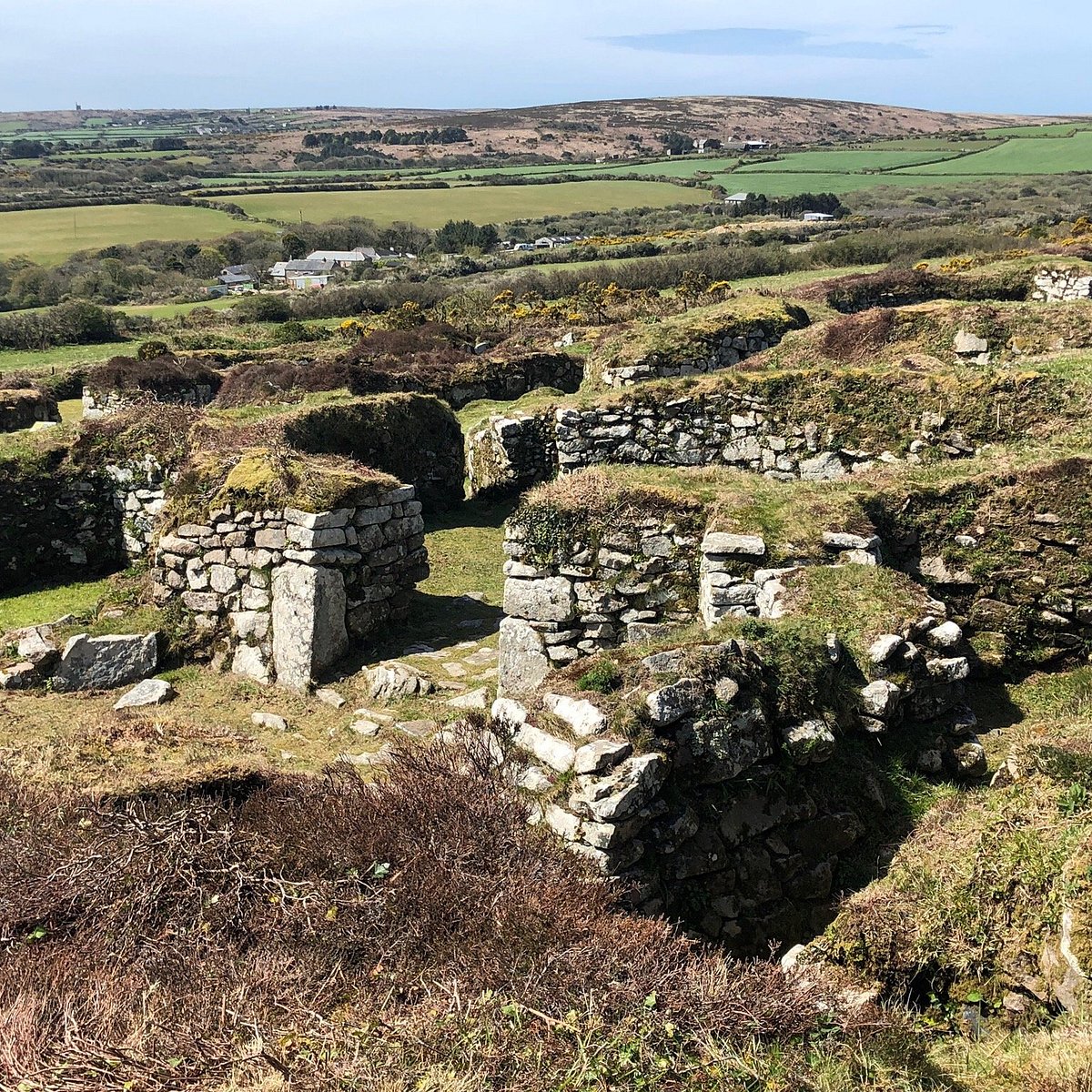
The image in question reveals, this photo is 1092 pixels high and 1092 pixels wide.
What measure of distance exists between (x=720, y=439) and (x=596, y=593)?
5865 mm

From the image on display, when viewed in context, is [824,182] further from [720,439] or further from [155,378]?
[720,439]

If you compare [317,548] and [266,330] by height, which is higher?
[266,330]

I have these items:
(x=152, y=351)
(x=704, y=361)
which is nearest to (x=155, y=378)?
(x=152, y=351)

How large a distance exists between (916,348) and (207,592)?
1305 cm

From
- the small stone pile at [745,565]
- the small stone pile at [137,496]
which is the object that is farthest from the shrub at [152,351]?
the small stone pile at [745,565]

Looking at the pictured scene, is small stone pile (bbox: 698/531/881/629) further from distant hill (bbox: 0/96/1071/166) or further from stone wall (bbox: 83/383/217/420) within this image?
distant hill (bbox: 0/96/1071/166)

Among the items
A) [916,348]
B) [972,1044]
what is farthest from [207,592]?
[916,348]

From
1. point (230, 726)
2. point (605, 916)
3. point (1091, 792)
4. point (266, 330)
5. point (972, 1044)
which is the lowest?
point (230, 726)

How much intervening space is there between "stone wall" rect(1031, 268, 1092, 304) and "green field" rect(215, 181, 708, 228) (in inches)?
3139

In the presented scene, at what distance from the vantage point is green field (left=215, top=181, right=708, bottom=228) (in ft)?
327

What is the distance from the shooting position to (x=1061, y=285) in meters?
21.7

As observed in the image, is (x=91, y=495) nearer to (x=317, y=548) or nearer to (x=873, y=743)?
(x=317, y=548)

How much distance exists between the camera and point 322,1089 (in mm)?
3559

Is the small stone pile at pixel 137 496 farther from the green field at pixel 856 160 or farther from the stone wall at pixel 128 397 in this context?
the green field at pixel 856 160
